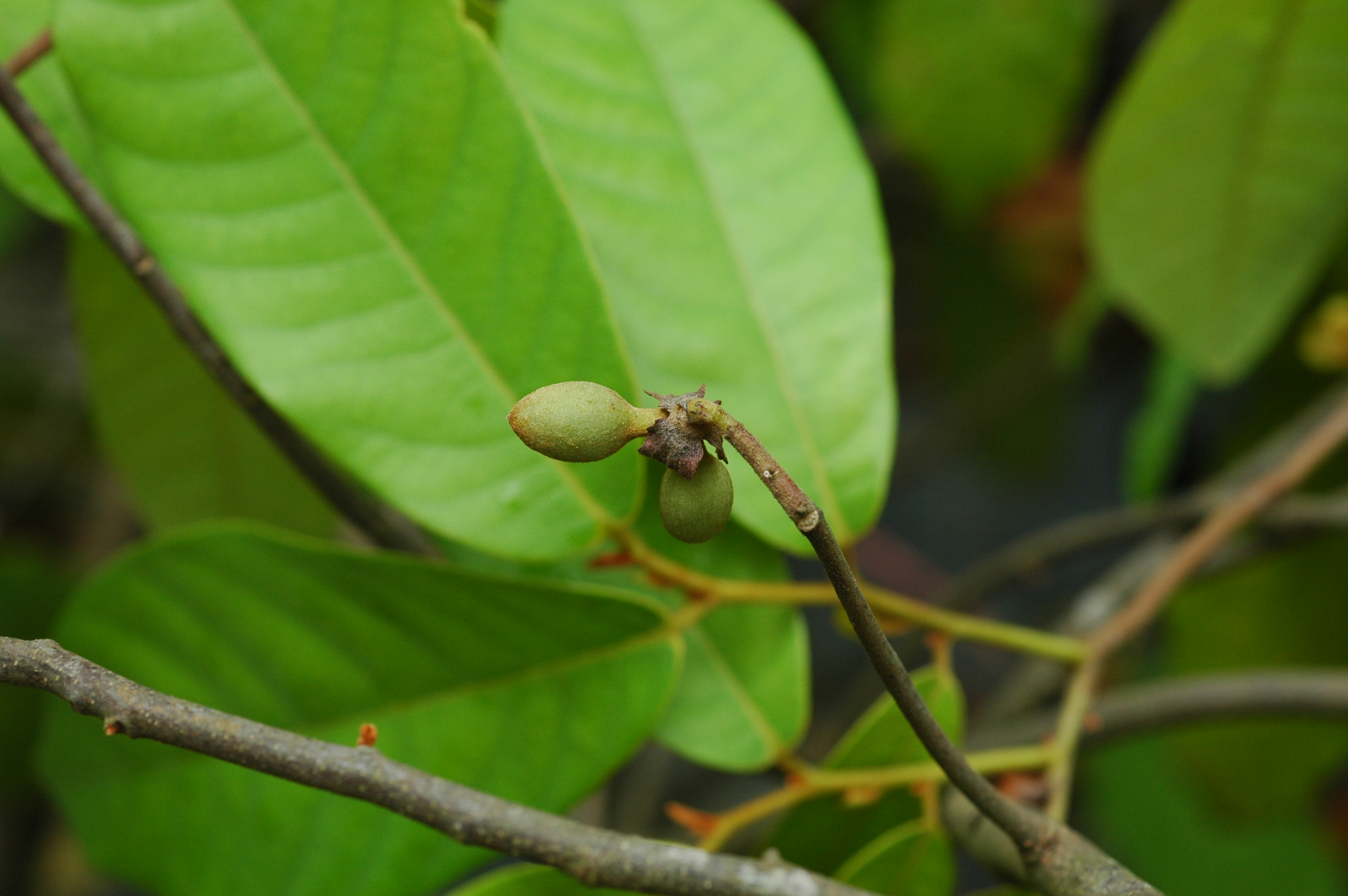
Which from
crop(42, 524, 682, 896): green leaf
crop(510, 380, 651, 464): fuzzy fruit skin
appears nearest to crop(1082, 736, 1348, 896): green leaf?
crop(42, 524, 682, 896): green leaf

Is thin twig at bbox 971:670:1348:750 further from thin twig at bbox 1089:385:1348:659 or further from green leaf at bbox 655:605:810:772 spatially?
green leaf at bbox 655:605:810:772

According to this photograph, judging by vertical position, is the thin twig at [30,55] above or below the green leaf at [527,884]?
above

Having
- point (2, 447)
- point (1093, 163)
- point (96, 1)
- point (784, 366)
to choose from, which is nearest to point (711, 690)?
point (784, 366)

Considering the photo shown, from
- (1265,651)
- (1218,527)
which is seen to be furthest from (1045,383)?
(1218,527)

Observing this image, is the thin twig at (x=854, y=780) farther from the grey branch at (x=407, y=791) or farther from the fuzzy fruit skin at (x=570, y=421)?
Result: the fuzzy fruit skin at (x=570, y=421)

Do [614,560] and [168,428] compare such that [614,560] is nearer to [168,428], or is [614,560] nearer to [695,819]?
[695,819]

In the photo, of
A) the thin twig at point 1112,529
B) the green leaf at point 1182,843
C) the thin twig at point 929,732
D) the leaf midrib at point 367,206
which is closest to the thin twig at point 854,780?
the thin twig at point 929,732

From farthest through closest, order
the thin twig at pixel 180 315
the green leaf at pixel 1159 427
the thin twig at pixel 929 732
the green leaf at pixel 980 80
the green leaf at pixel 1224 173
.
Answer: the green leaf at pixel 980 80 < the green leaf at pixel 1159 427 < the green leaf at pixel 1224 173 < the thin twig at pixel 180 315 < the thin twig at pixel 929 732
